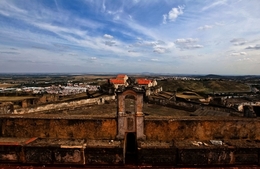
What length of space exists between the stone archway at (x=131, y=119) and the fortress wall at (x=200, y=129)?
36 centimetres

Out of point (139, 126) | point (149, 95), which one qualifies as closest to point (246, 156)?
point (139, 126)

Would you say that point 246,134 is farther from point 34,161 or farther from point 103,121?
point 34,161

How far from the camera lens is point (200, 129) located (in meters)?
9.61

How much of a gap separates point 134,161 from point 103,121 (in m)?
2.35

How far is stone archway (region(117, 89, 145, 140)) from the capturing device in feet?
30.3

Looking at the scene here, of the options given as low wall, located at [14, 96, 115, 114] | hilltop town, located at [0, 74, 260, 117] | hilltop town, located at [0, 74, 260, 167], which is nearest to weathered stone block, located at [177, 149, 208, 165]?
hilltop town, located at [0, 74, 260, 167]

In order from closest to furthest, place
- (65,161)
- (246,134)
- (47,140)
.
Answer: (65,161), (47,140), (246,134)

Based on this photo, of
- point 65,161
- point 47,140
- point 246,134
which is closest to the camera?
point 65,161

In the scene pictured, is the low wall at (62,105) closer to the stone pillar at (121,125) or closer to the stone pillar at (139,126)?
the stone pillar at (121,125)

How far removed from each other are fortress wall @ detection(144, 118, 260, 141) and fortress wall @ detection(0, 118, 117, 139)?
6.29 ft

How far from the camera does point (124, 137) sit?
919 cm

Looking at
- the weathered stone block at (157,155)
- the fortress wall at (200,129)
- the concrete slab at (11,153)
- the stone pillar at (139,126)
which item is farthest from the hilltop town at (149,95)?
the concrete slab at (11,153)

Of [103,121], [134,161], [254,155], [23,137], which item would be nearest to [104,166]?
[134,161]

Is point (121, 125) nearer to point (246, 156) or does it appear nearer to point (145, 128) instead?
point (145, 128)
